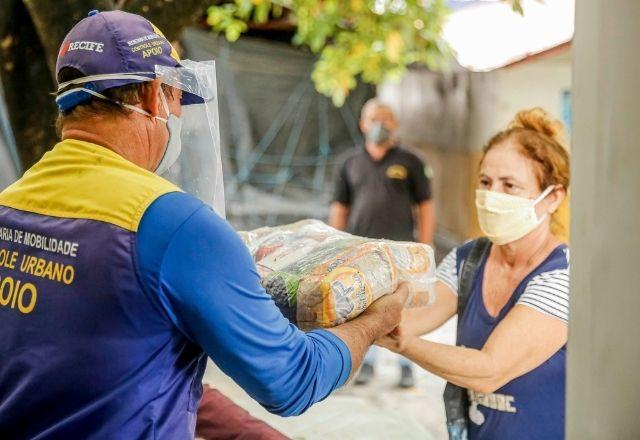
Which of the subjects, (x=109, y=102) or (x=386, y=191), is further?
(x=386, y=191)

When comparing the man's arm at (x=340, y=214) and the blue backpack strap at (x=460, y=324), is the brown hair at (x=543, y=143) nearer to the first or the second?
the blue backpack strap at (x=460, y=324)

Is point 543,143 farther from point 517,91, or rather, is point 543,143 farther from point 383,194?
point 517,91

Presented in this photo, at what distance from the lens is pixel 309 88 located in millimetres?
8602

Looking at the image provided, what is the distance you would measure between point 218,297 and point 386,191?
505 cm

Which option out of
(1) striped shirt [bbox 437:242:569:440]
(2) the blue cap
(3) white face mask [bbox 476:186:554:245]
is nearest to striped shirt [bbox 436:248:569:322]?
(1) striped shirt [bbox 437:242:569:440]

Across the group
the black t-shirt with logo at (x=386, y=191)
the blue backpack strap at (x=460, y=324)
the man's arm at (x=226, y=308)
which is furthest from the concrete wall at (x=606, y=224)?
the black t-shirt with logo at (x=386, y=191)

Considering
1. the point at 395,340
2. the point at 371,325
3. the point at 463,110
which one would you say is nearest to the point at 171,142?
the point at 371,325

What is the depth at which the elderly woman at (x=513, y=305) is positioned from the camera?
7.56 feet

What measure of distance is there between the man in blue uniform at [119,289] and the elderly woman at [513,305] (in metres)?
0.72

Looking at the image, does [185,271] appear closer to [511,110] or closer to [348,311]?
[348,311]

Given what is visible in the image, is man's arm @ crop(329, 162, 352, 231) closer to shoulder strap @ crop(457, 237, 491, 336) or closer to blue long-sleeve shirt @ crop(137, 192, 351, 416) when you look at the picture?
shoulder strap @ crop(457, 237, 491, 336)

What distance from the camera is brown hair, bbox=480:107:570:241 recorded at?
258 centimetres

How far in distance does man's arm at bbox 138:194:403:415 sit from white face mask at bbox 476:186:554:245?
1.07 metres

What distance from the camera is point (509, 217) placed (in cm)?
256
